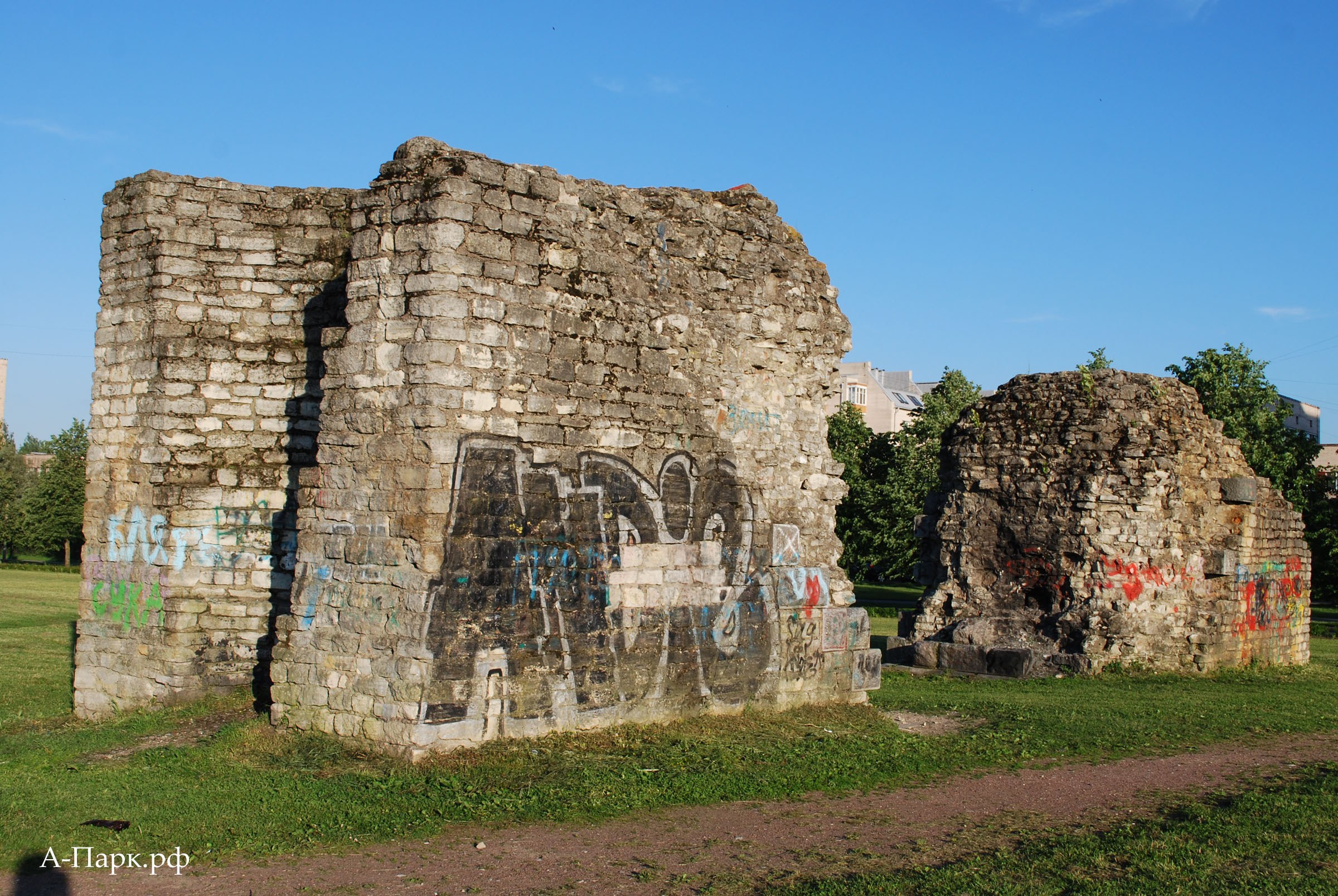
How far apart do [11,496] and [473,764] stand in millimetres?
48342

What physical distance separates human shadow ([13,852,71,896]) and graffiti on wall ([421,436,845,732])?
7.45 feet

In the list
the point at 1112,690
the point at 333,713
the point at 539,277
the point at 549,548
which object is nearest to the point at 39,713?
the point at 333,713

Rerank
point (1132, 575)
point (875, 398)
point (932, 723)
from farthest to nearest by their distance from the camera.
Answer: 1. point (875, 398)
2. point (1132, 575)
3. point (932, 723)

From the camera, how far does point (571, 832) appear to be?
6.24 metres

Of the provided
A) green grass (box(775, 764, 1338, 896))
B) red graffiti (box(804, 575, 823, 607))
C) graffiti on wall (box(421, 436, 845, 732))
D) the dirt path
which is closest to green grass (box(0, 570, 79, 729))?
graffiti on wall (box(421, 436, 845, 732))

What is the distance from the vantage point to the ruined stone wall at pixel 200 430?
9789 mm

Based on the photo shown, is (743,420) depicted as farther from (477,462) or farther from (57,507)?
(57,507)

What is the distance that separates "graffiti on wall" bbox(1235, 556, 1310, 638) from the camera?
49.9ft

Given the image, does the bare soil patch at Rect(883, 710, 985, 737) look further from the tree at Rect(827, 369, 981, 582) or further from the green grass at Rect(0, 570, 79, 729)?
the tree at Rect(827, 369, 981, 582)

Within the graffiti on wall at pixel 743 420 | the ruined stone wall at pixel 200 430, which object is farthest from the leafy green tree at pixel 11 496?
the graffiti on wall at pixel 743 420

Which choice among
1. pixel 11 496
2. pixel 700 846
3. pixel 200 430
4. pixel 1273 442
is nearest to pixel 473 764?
pixel 700 846

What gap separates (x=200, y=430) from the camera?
32.3ft

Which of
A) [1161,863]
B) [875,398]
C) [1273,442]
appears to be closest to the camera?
[1161,863]

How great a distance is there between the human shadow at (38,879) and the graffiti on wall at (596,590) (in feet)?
7.45
